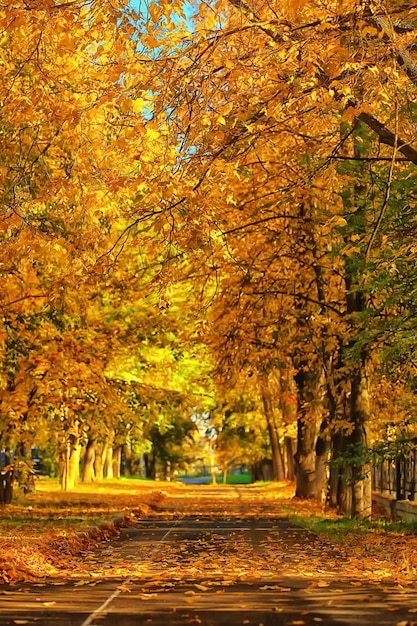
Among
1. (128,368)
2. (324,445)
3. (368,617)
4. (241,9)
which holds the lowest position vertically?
(368,617)

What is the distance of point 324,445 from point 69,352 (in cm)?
1256

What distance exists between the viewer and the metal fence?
1037 inches

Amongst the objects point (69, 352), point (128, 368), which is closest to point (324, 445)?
point (128, 368)

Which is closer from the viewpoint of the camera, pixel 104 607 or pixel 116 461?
pixel 104 607

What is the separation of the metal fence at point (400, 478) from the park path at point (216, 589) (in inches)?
240

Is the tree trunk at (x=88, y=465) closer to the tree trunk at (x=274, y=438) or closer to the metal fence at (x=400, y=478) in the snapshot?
the tree trunk at (x=274, y=438)

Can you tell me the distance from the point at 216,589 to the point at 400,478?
17371 mm

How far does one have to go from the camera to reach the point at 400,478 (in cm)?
2898

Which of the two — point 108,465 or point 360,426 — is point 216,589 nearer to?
point 360,426

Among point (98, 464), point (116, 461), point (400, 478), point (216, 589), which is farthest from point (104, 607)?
point (116, 461)

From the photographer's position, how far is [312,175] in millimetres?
15234

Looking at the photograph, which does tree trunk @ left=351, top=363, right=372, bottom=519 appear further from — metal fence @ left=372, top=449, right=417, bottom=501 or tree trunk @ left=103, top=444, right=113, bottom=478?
tree trunk @ left=103, top=444, right=113, bottom=478

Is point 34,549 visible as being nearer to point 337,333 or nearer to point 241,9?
point 241,9

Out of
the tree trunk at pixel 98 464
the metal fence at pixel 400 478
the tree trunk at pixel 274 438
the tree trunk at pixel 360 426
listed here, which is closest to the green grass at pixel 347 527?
the tree trunk at pixel 360 426
